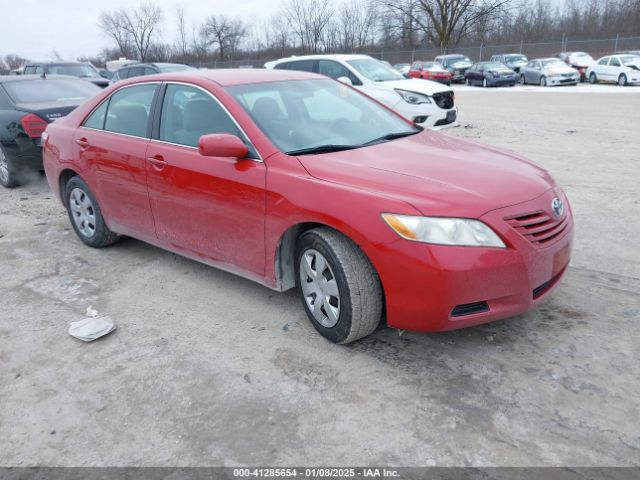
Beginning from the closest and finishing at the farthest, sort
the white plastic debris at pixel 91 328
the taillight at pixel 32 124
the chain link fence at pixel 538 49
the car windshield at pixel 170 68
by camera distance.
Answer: the white plastic debris at pixel 91 328, the taillight at pixel 32 124, the car windshield at pixel 170 68, the chain link fence at pixel 538 49

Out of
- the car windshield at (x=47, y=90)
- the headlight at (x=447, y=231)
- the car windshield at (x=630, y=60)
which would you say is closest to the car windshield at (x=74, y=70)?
the car windshield at (x=47, y=90)

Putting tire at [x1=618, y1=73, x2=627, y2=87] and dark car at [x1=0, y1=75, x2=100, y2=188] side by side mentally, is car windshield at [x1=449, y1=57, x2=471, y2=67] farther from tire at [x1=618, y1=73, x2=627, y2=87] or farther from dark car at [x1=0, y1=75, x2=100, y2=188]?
dark car at [x1=0, y1=75, x2=100, y2=188]

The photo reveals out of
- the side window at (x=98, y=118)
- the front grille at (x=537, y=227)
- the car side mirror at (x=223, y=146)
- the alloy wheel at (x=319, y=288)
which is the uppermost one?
the side window at (x=98, y=118)

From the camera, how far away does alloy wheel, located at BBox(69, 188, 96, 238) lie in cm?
511

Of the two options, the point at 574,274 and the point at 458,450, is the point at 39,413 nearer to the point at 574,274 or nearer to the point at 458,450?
the point at 458,450

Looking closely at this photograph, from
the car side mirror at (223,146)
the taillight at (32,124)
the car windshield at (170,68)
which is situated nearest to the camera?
the car side mirror at (223,146)

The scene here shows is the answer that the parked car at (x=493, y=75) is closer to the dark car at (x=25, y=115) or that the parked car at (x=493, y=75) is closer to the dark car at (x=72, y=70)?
the dark car at (x=72, y=70)

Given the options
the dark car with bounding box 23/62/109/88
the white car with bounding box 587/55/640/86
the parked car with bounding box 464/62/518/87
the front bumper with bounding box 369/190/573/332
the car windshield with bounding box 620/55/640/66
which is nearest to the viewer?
the front bumper with bounding box 369/190/573/332

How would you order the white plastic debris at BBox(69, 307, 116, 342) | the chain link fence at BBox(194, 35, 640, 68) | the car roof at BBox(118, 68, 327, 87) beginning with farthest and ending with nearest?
the chain link fence at BBox(194, 35, 640, 68), the car roof at BBox(118, 68, 327, 87), the white plastic debris at BBox(69, 307, 116, 342)

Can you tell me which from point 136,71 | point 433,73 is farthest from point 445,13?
point 136,71

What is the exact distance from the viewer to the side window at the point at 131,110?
4.39m

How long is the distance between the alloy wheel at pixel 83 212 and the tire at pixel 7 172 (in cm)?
309

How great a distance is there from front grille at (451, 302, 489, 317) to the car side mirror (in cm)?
163

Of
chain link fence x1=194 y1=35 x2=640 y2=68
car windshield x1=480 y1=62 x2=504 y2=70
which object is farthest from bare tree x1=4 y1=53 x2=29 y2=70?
car windshield x1=480 y1=62 x2=504 y2=70
